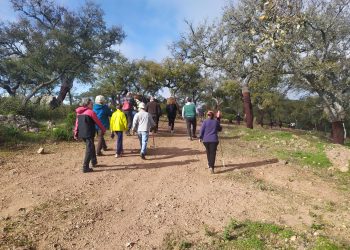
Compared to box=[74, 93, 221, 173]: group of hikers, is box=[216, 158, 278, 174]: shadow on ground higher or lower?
lower

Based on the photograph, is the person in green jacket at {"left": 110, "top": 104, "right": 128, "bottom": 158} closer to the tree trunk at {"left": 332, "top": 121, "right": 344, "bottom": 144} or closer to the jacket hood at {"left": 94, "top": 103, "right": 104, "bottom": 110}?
the jacket hood at {"left": 94, "top": 103, "right": 104, "bottom": 110}

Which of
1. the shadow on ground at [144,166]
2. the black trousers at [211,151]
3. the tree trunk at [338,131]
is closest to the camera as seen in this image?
the shadow on ground at [144,166]

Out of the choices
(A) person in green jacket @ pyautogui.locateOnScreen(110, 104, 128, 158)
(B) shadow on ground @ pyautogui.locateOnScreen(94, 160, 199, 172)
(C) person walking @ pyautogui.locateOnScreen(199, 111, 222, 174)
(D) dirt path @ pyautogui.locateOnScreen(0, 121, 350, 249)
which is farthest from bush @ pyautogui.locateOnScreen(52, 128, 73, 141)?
(C) person walking @ pyautogui.locateOnScreen(199, 111, 222, 174)

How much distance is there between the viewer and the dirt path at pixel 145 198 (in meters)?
6.57

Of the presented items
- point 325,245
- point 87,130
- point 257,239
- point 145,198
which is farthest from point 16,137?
point 325,245

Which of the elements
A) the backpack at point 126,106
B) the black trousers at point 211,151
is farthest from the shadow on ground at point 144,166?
the backpack at point 126,106

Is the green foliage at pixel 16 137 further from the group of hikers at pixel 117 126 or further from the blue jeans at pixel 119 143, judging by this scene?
the blue jeans at pixel 119 143

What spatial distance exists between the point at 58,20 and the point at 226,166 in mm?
25412

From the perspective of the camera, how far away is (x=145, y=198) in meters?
8.37

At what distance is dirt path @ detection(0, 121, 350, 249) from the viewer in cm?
657

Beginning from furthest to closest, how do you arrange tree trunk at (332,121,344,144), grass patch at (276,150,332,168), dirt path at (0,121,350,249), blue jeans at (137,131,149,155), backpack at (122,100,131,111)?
tree trunk at (332,121,344,144) → backpack at (122,100,131,111) → grass patch at (276,150,332,168) → blue jeans at (137,131,149,155) → dirt path at (0,121,350,249)

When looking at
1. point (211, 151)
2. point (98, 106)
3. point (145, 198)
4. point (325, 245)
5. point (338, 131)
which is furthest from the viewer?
point (338, 131)

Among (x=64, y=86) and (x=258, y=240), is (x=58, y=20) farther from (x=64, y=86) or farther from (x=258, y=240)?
(x=258, y=240)

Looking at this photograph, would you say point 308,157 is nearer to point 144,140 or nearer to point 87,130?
point 144,140
